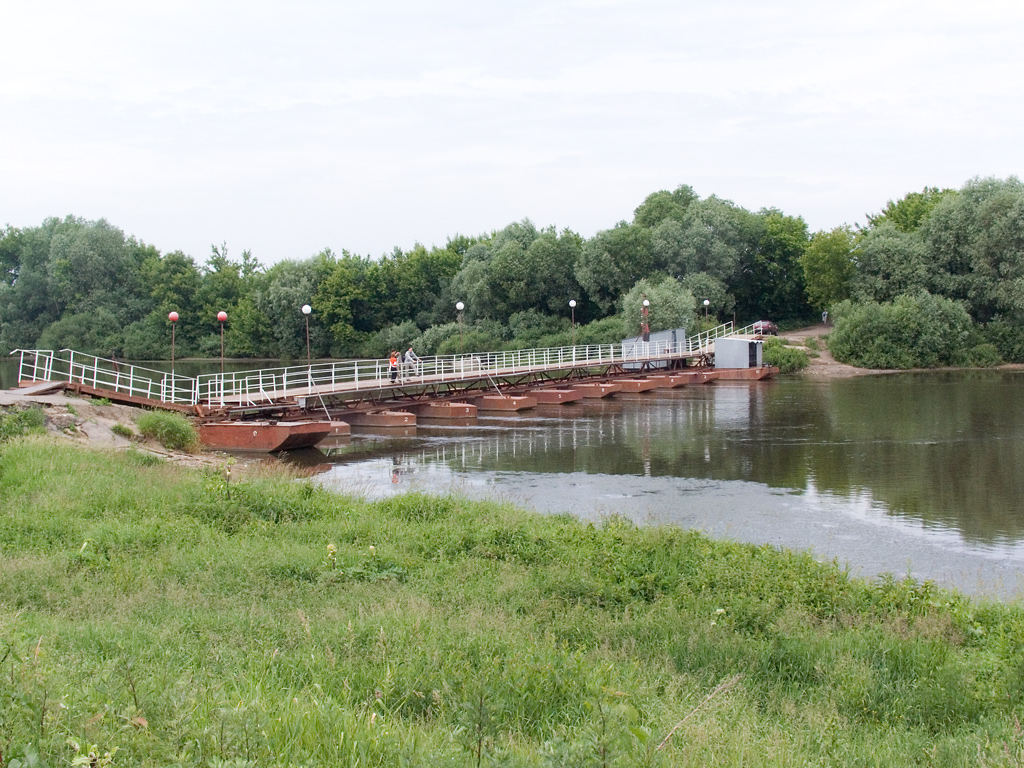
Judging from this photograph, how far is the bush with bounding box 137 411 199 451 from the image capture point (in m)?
23.4

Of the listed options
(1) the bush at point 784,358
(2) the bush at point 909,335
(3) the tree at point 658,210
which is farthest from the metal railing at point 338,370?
(3) the tree at point 658,210

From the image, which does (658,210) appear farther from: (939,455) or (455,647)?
(455,647)

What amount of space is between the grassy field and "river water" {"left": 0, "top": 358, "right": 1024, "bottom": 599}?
3.17 m

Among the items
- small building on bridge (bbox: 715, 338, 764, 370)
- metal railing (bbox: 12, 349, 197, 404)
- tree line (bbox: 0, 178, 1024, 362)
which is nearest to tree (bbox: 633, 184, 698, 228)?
tree line (bbox: 0, 178, 1024, 362)

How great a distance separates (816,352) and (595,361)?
18167 mm

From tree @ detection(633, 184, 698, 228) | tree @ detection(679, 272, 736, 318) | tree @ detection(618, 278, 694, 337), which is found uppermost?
tree @ detection(633, 184, 698, 228)

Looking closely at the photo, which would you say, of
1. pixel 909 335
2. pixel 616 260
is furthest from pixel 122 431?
pixel 616 260

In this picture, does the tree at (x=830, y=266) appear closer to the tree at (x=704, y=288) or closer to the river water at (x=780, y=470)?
the tree at (x=704, y=288)

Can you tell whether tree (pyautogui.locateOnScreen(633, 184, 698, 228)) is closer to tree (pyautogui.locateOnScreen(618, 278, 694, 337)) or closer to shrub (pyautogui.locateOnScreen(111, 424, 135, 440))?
tree (pyautogui.locateOnScreen(618, 278, 694, 337))

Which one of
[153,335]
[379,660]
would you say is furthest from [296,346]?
[379,660]

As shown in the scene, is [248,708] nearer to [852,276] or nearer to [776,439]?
[776,439]

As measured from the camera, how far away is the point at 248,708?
182 inches

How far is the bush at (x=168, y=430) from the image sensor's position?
23.4 meters

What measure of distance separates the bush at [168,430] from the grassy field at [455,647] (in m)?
9.64
